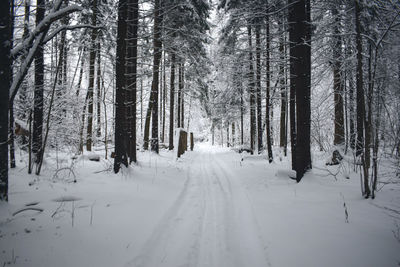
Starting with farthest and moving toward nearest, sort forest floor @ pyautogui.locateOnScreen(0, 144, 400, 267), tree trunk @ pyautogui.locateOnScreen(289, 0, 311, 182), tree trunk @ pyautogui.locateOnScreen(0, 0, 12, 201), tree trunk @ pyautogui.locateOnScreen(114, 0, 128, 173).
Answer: tree trunk @ pyautogui.locateOnScreen(114, 0, 128, 173)
tree trunk @ pyautogui.locateOnScreen(289, 0, 311, 182)
tree trunk @ pyautogui.locateOnScreen(0, 0, 12, 201)
forest floor @ pyautogui.locateOnScreen(0, 144, 400, 267)

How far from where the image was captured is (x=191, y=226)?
121 inches

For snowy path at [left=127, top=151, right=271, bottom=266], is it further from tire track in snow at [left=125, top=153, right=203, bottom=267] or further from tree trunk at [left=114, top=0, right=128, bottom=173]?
tree trunk at [left=114, top=0, right=128, bottom=173]

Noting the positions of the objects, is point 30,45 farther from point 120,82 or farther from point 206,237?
point 206,237

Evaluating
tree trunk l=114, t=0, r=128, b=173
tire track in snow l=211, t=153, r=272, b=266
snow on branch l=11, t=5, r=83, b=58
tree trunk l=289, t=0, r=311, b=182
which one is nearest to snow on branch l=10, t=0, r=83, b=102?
snow on branch l=11, t=5, r=83, b=58

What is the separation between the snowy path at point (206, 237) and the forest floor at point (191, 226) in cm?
1

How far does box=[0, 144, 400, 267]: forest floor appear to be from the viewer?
221 centimetres

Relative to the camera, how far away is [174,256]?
7.61 feet

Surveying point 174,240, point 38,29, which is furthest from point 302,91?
point 38,29

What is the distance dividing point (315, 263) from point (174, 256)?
1683 mm

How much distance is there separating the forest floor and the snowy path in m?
0.01

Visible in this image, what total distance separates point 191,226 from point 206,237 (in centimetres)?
39

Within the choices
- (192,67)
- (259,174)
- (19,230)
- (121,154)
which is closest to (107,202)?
(19,230)

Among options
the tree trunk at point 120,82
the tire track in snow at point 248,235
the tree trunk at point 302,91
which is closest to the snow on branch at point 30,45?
the tree trunk at point 120,82

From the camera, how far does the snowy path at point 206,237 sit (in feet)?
7.41
